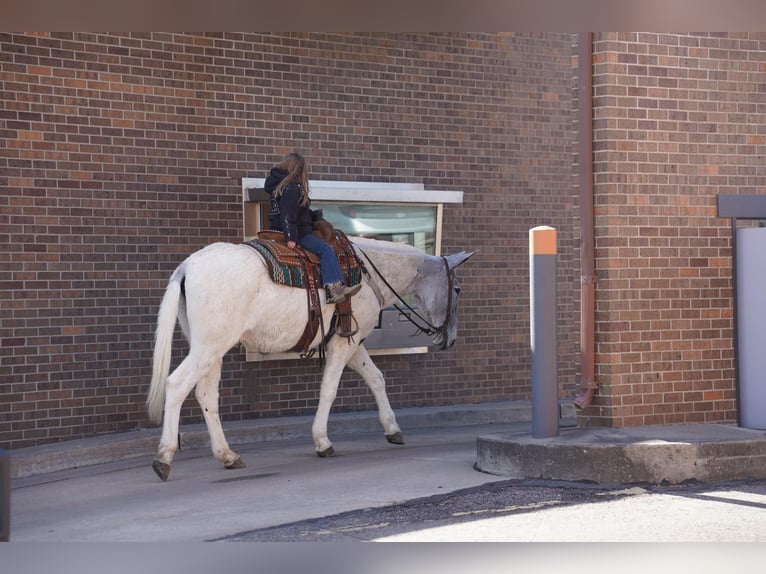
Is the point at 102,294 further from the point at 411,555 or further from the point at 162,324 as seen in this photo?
the point at 411,555

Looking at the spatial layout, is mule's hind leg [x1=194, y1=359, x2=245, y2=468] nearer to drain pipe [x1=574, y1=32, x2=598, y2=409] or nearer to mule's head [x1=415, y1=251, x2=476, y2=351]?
mule's head [x1=415, y1=251, x2=476, y2=351]

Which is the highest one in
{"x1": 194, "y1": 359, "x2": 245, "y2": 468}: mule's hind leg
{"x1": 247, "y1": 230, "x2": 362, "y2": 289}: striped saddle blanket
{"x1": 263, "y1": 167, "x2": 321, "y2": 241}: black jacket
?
{"x1": 263, "y1": 167, "x2": 321, "y2": 241}: black jacket

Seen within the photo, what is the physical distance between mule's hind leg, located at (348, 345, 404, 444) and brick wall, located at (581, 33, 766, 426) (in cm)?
224

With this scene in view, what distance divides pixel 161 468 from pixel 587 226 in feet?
13.8

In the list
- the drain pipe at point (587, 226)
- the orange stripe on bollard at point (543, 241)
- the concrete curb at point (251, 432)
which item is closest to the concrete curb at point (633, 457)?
the drain pipe at point (587, 226)

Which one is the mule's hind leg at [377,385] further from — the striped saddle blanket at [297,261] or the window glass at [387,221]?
the window glass at [387,221]

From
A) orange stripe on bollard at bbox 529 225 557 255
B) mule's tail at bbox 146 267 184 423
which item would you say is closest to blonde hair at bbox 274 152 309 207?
mule's tail at bbox 146 267 184 423

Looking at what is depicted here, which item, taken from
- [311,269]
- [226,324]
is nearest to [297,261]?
[311,269]

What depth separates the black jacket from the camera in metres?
11.3

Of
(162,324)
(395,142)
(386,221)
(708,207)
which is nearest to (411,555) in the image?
(162,324)

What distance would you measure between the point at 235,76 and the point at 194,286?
384 centimetres

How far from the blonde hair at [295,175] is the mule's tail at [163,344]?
1.31 metres

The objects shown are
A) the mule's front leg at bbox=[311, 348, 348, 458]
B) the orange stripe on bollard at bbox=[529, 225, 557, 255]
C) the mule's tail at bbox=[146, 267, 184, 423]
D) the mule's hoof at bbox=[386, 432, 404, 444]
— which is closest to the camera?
the orange stripe on bollard at bbox=[529, 225, 557, 255]

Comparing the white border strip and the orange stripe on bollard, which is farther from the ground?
the white border strip
